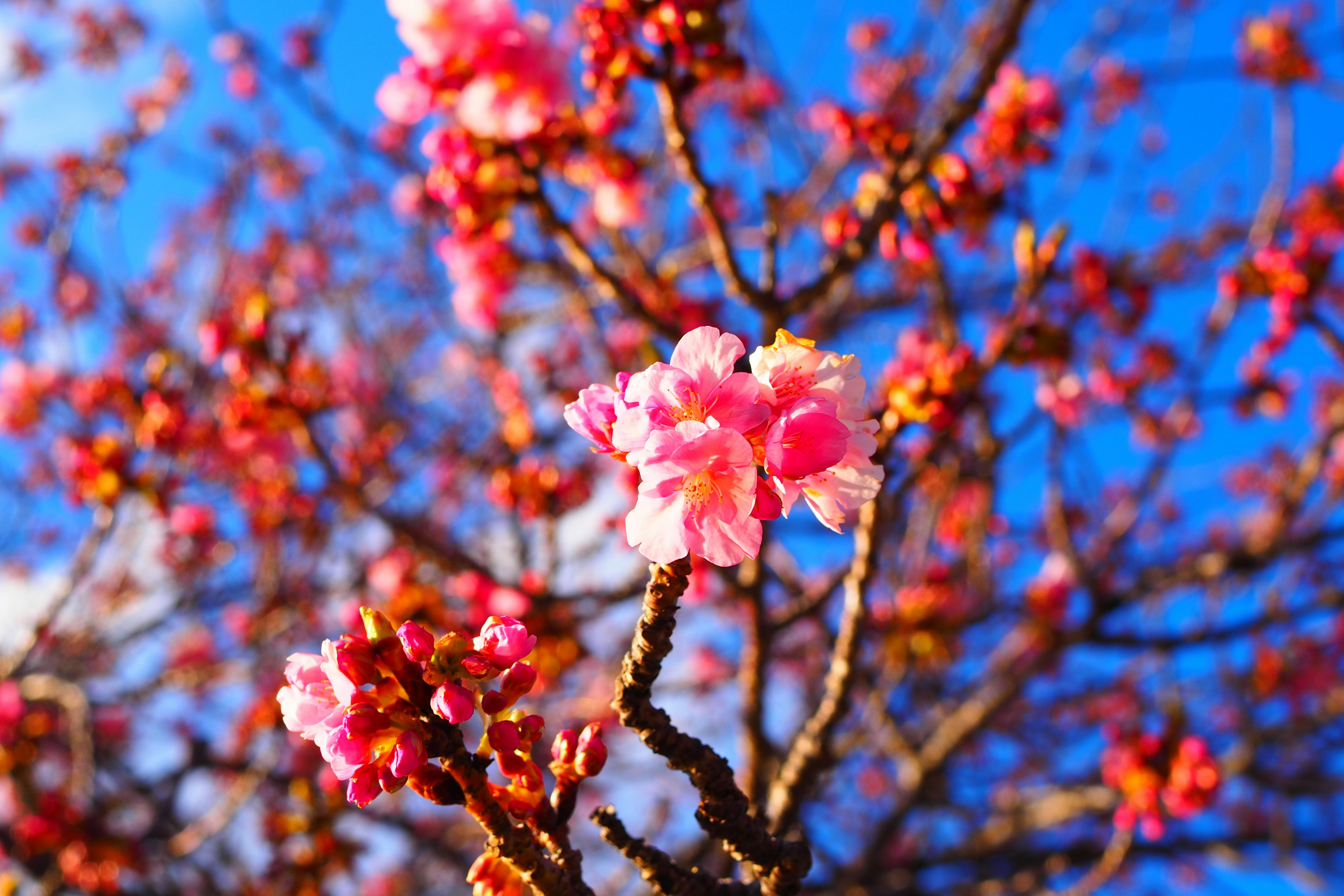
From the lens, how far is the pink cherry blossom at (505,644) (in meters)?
1.14

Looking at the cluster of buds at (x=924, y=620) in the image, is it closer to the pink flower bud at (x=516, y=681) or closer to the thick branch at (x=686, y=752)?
the thick branch at (x=686, y=752)

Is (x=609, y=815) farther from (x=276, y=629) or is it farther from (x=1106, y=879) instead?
(x=276, y=629)

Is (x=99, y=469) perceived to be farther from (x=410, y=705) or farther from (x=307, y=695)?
(x=410, y=705)

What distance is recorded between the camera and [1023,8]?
226 cm

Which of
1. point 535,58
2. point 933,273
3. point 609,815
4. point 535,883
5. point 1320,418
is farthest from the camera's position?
point 1320,418

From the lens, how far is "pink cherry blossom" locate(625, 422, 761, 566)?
1013 mm

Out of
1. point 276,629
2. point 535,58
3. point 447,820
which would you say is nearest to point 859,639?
point 535,58

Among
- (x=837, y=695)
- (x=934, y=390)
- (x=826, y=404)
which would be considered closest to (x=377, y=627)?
(x=826, y=404)

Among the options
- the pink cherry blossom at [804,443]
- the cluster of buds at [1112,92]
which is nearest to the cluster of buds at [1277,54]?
the cluster of buds at [1112,92]

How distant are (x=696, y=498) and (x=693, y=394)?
14 cm

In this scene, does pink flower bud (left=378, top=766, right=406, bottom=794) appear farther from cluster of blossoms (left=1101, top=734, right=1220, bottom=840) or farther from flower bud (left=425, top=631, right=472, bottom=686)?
cluster of blossoms (left=1101, top=734, right=1220, bottom=840)

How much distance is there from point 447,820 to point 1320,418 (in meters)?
8.39

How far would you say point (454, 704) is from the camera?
41.7 inches

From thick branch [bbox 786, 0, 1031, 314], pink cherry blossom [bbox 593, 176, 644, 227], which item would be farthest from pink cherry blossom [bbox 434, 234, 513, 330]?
thick branch [bbox 786, 0, 1031, 314]
